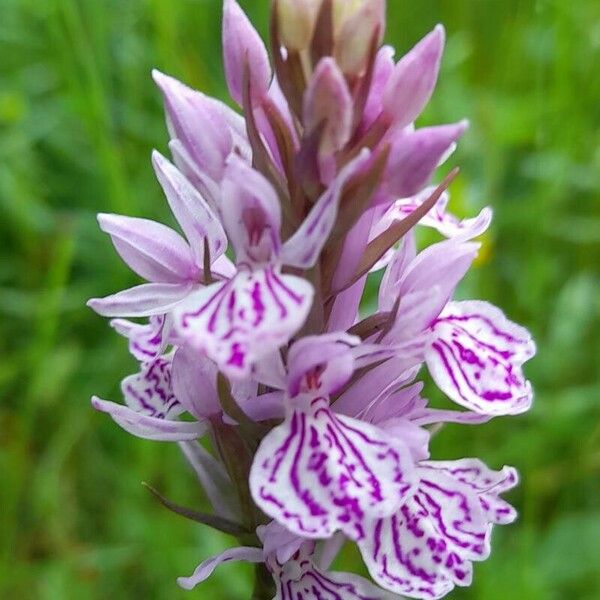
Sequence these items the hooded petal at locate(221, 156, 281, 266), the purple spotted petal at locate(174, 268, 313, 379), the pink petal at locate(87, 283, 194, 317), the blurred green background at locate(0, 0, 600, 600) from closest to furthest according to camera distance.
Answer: the purple spotted petal at locate(174, 268, 313, 379), the hooded petal at locate(221, 156, 281, 266), the pink petal at locate(87, 283, 194, 317), the blurred green background at locate(0, 0, 600, 600)

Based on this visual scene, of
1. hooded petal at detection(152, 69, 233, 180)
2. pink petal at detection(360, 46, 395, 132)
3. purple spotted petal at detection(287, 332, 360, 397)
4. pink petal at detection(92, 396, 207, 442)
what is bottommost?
pink petal at detection(92, 396, 207, 442)

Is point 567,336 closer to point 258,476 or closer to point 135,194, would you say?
point 135,194

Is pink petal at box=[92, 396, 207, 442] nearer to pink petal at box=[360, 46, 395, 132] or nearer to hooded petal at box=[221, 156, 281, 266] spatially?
hooded petal at box=[221, 156, 281, 266]

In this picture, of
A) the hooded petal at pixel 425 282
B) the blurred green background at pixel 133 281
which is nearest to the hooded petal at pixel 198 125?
the hooded petal at pixel 425 282

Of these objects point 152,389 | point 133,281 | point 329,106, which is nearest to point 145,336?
point 152,389

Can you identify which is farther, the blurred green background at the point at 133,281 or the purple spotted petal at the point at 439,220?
the blurred green background at the point at 133,281

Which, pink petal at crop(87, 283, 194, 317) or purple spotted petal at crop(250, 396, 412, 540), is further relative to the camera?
pink petal at crop(87, 283, 194, 317)

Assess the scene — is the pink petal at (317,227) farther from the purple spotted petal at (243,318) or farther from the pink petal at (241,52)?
the pink petal at (241,52)

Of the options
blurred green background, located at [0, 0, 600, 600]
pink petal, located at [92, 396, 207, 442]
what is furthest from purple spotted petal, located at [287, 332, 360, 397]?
blurred green background, located at [0, 0, 600, 600]

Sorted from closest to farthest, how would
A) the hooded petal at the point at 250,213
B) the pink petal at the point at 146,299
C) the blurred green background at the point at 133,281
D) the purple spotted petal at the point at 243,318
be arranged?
the purple spotted petal at the point at 243,318
the hooded petal at the point at 250,213
the pink petal at the point at 146,299
the blurred green background at the point at 133,281

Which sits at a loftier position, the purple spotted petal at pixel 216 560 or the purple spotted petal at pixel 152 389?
the purple spotted petal at pixel 152 389

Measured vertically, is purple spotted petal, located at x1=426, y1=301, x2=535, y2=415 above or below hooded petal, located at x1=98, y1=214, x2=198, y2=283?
below
